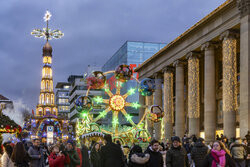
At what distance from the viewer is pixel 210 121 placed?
39719 millimetres

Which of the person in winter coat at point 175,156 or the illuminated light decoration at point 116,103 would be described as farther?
the illuminated light decoration at point 116,103

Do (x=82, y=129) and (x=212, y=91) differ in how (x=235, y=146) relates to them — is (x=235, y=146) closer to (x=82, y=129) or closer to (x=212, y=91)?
(x=82, y=129)

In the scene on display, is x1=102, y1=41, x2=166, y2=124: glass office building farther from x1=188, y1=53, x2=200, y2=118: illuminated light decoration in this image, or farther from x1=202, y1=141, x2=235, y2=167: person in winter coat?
x1=202, y1=141, x2=235, y2=167: person in winter coat

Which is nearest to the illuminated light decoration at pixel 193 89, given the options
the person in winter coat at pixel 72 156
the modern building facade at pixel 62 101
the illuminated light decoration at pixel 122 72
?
the illuminated light decoration at pixel 122 72

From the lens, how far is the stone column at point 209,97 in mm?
39531

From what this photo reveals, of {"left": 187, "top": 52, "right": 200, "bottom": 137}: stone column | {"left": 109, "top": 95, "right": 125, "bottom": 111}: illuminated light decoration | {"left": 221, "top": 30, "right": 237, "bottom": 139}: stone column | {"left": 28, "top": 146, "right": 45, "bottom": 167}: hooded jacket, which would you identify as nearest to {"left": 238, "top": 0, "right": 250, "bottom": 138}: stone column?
{"left": 221, "top": 30, "right": 237, "bottom": 139}: stone column

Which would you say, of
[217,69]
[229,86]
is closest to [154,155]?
[229,86]

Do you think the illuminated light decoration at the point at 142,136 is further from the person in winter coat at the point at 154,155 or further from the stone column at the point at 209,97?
the person in winter coat at the point at 154,155

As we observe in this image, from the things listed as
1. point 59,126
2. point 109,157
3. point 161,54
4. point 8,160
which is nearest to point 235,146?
point 109,157

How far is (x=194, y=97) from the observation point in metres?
44.2

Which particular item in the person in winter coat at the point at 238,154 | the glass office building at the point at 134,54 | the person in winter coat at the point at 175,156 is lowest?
the person in winter coat at the point at 238,154

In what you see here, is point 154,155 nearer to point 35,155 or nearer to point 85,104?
point 35,155

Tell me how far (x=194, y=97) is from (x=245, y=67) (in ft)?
39.8

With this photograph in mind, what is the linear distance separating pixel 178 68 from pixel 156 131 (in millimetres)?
11420
